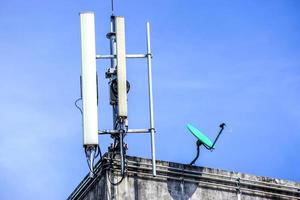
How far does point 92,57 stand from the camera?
27734 mm

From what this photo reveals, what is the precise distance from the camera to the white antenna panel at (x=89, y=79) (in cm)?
2694

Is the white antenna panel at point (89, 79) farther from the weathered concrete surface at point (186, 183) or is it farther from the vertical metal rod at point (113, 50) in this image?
the weathered concrete surface at point (186, 183)

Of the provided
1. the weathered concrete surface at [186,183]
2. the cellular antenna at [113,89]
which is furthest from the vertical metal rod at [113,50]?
the weathered concrete surface at [186,183]

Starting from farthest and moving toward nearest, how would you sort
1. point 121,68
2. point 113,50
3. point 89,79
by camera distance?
point 113,50 → point 121,68 → point 89,79

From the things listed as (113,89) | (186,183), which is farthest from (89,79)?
(186,183)

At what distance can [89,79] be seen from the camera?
27406 millimetres

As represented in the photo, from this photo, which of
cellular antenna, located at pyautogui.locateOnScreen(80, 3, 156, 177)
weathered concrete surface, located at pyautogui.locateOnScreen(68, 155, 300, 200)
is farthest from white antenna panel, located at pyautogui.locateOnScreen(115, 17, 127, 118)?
weathered concrete surface, located at pyautogui.locateOnScreen(68, 155, 300, 200)

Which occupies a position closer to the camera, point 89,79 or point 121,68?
point 89,79

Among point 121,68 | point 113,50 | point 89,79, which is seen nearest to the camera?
point 89,79

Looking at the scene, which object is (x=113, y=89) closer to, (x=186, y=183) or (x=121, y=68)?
(x=121, y=68)

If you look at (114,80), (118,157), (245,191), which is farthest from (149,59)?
(245,191)

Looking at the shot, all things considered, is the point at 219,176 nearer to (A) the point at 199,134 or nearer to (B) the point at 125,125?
(A) the point at 199,134

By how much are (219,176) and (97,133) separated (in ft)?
12.4

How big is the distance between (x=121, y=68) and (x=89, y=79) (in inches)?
39.6
